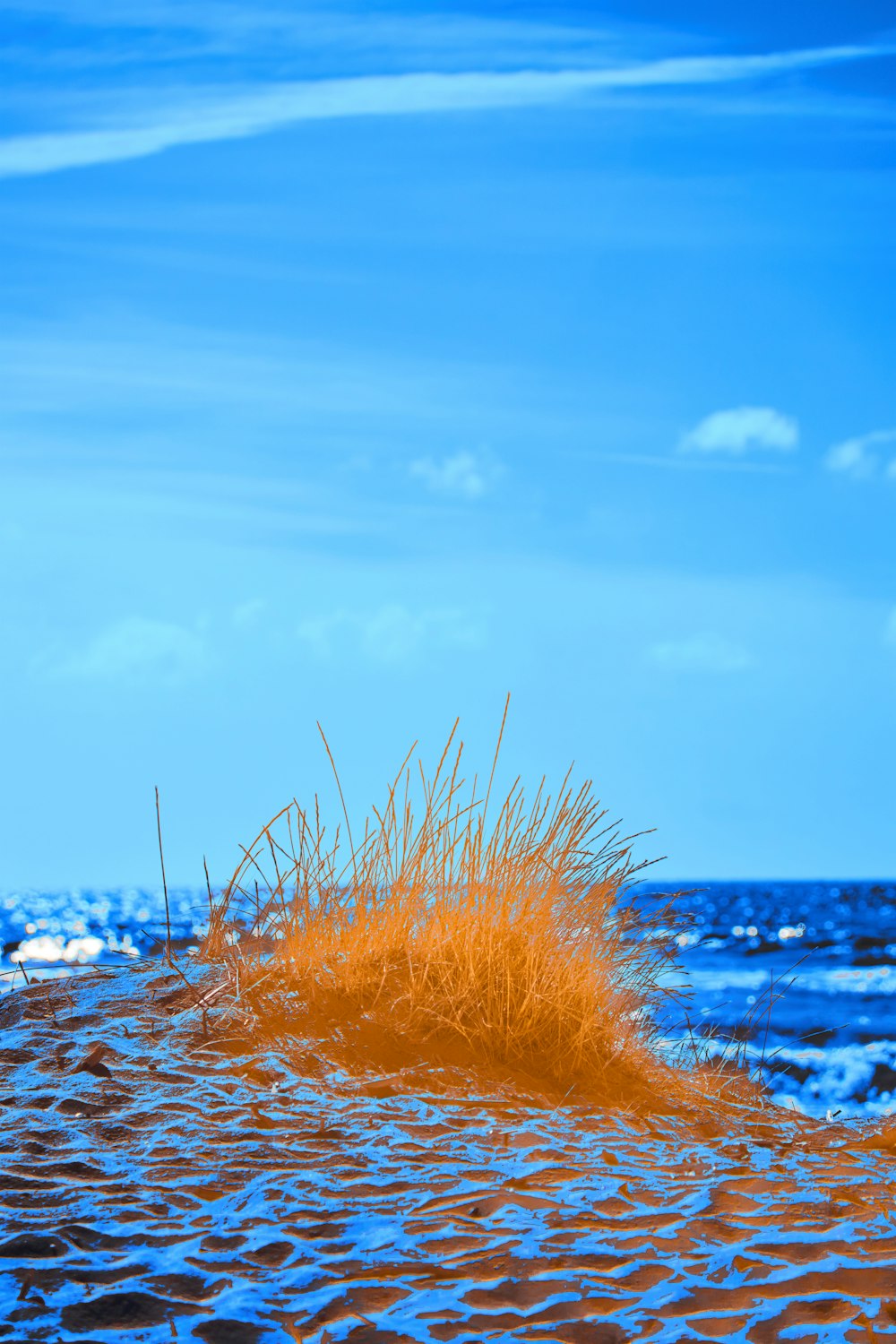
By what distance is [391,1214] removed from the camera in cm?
279

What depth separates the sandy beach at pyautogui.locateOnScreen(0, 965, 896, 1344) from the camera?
2.37m

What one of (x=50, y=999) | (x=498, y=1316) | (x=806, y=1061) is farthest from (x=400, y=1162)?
(x=806, y=1061)

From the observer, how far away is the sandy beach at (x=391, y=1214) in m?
2.37

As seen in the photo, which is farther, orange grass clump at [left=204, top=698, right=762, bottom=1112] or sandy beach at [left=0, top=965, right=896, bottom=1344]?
orange grass clump at [left=204, top=698, right=762, bottom=1112]

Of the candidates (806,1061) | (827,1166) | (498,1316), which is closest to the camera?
(498,1316)

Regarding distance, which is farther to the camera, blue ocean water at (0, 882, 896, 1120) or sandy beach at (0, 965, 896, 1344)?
blue ocean water at (0, 882, 896, 1120)

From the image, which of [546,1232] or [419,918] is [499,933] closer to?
[419,918]

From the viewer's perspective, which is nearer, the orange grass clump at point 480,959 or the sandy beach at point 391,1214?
the sandy beach at point 391,1214

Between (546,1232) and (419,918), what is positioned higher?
(419,918)

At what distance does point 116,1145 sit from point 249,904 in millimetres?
2030

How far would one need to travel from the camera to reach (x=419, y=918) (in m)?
4.61

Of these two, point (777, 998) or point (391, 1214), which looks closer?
point (391, 1214)

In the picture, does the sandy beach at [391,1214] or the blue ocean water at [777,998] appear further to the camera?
the blue ocean water at [777,998]

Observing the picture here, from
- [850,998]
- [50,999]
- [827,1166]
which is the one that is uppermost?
[50,999]
